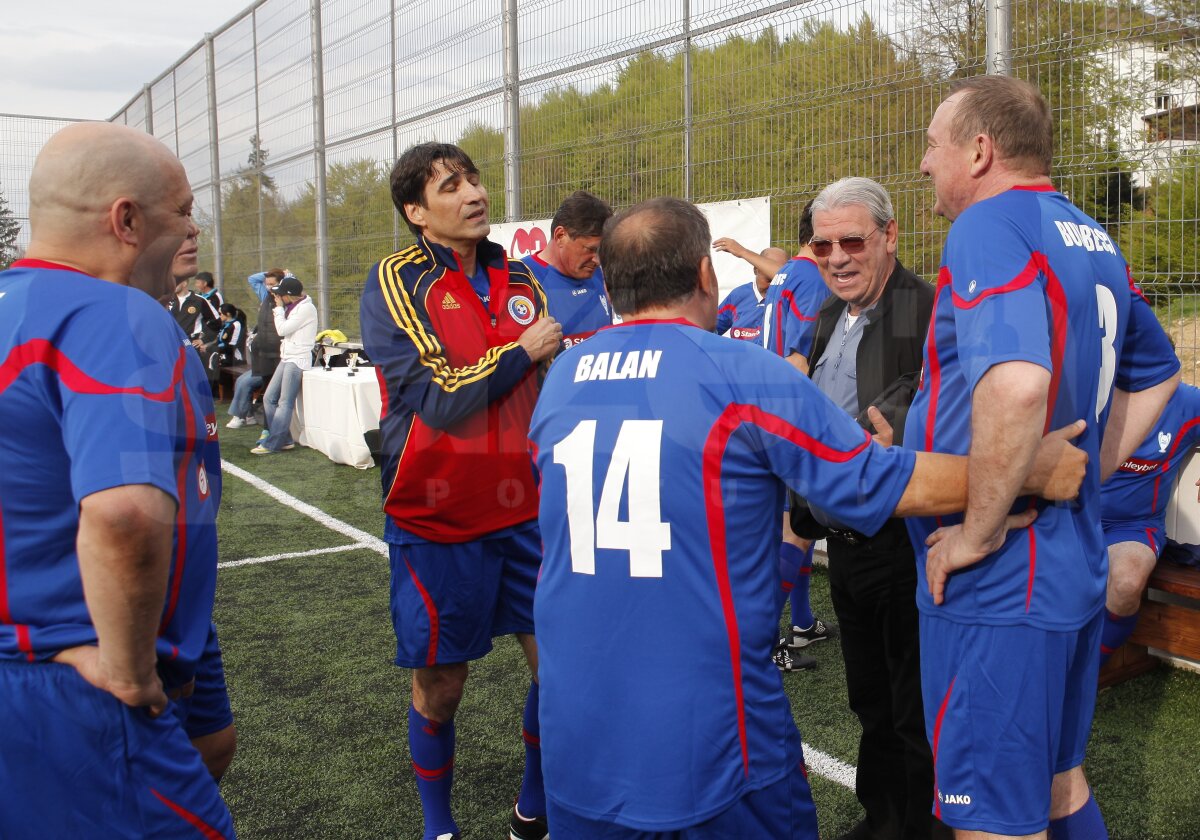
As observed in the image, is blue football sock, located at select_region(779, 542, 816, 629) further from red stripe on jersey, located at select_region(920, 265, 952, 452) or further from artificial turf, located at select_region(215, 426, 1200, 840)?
red stripe on jersey, located at select_region(920, 265, 952, 452)

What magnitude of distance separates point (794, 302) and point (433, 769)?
7.94 ft

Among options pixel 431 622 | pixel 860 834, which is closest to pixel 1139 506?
pixel 860 834

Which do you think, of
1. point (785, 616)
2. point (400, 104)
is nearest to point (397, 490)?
point (785, 616)

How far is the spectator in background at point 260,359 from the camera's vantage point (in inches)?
446

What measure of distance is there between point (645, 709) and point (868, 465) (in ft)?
1.92

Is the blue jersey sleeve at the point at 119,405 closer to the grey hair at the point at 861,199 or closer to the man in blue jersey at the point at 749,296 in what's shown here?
the grey hair at the point at 861,199

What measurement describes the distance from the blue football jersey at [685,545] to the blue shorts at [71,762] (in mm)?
763

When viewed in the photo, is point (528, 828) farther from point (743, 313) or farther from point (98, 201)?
point (743, 313)

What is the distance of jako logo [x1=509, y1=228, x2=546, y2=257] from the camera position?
318 inches

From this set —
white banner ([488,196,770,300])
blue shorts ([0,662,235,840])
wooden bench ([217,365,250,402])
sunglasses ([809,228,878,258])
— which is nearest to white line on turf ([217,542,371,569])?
white banner ([488,196,770,300])

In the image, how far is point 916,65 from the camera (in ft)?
16.6

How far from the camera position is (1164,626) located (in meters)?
3.99

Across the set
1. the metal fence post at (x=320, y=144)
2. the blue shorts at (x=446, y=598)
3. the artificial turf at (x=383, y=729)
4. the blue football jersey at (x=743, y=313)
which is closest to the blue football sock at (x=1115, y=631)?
the artificial turf at (x=383, y=729)

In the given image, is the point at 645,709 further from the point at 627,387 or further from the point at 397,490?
the point at 397,490
